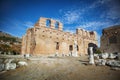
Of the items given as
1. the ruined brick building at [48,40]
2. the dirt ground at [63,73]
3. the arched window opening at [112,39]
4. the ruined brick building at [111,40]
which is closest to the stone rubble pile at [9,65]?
the dirt ground at [63,73]

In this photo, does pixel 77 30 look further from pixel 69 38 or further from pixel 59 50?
pixel 59 50

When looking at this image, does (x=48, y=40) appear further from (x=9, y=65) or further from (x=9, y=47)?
(x=9, y=47)

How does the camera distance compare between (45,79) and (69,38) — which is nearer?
(45,79)

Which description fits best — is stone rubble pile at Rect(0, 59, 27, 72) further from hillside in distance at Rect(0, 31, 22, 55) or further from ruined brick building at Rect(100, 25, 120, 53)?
ruined brick building at Rect(100, 25, 120, 53)

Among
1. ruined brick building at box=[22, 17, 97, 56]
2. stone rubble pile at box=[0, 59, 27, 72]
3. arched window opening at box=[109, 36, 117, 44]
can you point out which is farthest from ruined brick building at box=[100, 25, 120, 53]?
stone rubble pile at box=[0, 59, 27, 72]

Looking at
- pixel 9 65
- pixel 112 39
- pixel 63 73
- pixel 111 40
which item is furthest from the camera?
pixel 111 40

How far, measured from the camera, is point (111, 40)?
21.8 m

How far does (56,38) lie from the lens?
2300cm

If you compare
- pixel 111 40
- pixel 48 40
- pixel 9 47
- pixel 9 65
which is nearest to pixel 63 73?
pixel 9 65

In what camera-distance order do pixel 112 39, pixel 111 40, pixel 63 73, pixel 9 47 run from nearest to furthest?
pixel 63 73 < pixel 112 39 < pixel 111 40 < pixel 9 47

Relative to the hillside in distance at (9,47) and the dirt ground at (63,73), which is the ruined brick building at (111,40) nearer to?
the dirt ground at (63,73)

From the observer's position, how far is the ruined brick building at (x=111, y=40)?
20.5 metres

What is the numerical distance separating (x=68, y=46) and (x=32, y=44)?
28.8ft

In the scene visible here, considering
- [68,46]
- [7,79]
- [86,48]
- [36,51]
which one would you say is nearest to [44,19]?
[36,51]
